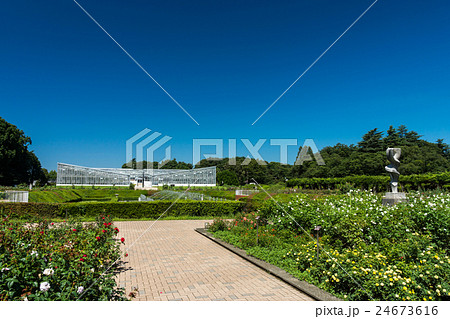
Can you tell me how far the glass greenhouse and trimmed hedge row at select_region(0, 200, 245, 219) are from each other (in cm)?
4067

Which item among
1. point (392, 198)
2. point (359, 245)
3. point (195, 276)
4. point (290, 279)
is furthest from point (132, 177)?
point (290, 279)

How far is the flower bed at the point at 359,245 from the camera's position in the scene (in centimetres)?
373

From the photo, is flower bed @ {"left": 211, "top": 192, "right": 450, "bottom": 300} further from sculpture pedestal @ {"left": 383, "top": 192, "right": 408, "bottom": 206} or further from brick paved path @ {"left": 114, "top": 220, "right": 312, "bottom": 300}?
sculpture pedestal @ {"left": 383, "top": 192, "right": 408, "bottom": 206}

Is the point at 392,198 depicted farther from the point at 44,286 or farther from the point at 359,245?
the point at 44,286

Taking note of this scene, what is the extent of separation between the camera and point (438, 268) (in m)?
3.87

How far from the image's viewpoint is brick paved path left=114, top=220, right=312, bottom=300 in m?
4.23

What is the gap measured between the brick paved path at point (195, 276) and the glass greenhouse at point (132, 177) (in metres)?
48.6

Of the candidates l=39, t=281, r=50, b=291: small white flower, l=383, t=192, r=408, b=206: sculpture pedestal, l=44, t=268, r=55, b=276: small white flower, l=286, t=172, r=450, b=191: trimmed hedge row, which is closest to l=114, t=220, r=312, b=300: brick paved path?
l=44, t=268, r=55, b=276: small white flower

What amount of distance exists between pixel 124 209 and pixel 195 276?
10.3 m

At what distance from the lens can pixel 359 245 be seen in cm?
562
